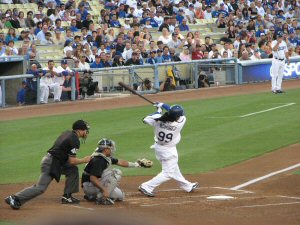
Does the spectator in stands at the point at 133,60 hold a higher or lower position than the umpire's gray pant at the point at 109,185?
higher

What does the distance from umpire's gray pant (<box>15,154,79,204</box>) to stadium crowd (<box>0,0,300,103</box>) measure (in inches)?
536

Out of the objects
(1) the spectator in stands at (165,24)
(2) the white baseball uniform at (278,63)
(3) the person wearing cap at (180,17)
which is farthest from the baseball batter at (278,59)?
(3) the person wearing cap at (180,17)

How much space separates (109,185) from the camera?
33.2ft

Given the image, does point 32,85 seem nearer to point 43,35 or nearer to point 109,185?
point 43,35

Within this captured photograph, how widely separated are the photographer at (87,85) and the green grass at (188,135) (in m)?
2.12

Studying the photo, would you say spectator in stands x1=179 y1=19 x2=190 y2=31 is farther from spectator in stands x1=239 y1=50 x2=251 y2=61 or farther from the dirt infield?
Answer: the dirt infield

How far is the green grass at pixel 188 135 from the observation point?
13859 mm

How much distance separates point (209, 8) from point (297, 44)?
4.34m

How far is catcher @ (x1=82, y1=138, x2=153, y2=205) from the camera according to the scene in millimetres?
10008

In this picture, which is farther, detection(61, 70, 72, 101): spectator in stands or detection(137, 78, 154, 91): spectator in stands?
detection(137, 78, 154, 91): spectator in stands

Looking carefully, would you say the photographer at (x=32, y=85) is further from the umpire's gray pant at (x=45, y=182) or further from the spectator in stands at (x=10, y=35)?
the umpire's gray pant at (x=45, y=182)

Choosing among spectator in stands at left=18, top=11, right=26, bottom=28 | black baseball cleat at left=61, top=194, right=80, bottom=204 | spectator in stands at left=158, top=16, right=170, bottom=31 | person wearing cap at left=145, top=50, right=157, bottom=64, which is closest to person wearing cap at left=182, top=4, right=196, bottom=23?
spectator in stands at left=158, top=16, right=170, bottom=31

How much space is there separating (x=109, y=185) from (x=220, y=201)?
60.4 inches

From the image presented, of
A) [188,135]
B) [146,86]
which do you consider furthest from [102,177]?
[146,86]
